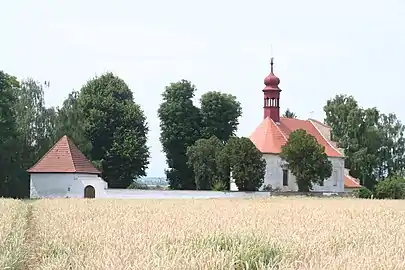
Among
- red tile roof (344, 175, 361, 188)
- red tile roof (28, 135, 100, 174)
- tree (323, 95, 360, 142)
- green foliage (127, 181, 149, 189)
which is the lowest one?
green foliage (127, 181, 149, 189)

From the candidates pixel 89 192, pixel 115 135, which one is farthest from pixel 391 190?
pixel 89 192

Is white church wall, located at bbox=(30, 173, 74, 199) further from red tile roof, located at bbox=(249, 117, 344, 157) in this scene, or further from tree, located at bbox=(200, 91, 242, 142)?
tree, located at bbox=(200, 91, 242, 142)

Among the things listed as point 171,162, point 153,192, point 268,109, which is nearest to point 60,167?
point 153,192

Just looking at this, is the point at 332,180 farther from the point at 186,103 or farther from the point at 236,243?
the point at 236,243

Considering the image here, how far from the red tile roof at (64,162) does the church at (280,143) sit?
2009 cm

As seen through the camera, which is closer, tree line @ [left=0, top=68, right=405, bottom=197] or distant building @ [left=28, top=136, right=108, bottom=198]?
distant building @ [left=28, top=136, right=108, bottom=198]

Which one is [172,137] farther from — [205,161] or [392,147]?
[392,147]

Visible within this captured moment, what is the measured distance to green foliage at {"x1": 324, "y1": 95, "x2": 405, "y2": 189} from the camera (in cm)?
8450

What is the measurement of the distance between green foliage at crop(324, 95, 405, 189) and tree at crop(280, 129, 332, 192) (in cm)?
1896

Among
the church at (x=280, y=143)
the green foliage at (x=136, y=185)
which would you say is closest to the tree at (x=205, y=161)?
the green foliage at (x=136, y=185)

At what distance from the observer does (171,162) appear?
253 feet

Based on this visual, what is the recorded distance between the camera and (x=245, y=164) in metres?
62.0

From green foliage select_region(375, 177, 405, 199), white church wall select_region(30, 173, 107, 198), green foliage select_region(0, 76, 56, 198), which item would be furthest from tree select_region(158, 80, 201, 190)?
white church wall select_region(30, 173, 107, 198)

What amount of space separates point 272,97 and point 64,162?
27556 millimetres
